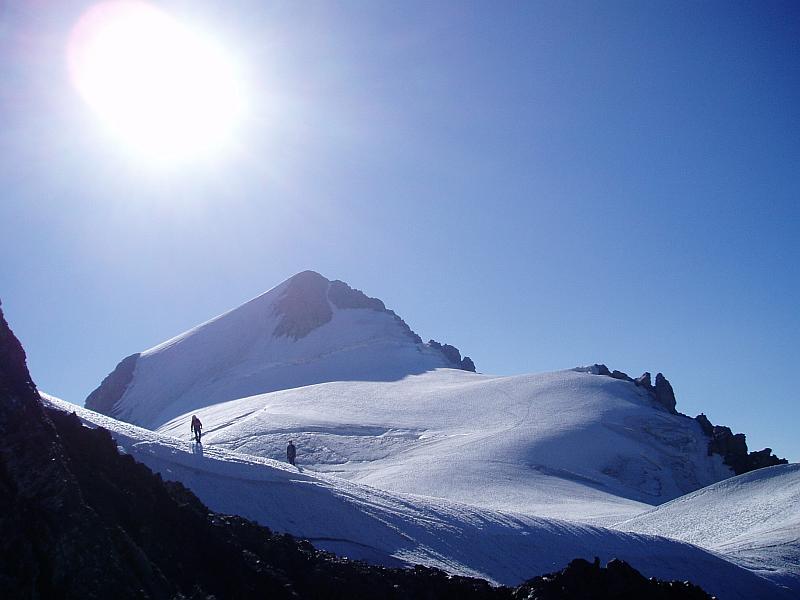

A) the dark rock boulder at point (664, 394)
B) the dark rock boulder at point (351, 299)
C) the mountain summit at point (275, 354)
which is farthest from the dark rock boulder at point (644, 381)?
the dark rock boulder at point (351, 299)

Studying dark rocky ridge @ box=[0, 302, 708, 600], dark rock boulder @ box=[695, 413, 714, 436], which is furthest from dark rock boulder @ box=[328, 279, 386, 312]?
dark rocky ridge @ box=[0, 302, 708, 600]

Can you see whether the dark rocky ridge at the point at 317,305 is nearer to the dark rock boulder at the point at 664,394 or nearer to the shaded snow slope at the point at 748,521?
the dark rock boulder at the point at 664,394

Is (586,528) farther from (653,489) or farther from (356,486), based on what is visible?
(653,489)

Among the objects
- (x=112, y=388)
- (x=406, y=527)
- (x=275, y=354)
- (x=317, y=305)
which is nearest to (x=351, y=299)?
(x=317, y=305)

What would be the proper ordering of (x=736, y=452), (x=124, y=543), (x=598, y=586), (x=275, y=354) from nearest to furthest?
(x=124, y=543)
(x=598, y=586)
(x=736, y=452)
(x=275, y=354)

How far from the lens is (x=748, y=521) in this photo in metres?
32.1

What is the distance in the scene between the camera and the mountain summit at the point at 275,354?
293 ft

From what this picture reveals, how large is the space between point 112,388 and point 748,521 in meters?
95.1

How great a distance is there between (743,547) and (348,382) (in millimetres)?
55394

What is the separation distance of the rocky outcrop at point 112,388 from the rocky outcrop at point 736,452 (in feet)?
243

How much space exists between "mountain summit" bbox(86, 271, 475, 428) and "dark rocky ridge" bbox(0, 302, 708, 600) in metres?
67.0

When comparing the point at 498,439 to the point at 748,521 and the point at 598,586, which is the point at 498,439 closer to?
the point at 748,521

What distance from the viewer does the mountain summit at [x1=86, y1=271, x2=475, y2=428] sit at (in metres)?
89.4

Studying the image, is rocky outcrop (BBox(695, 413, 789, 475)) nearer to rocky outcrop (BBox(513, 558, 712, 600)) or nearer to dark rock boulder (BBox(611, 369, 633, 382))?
dark rock boulder (BBox(611, 369, 633, 382))
